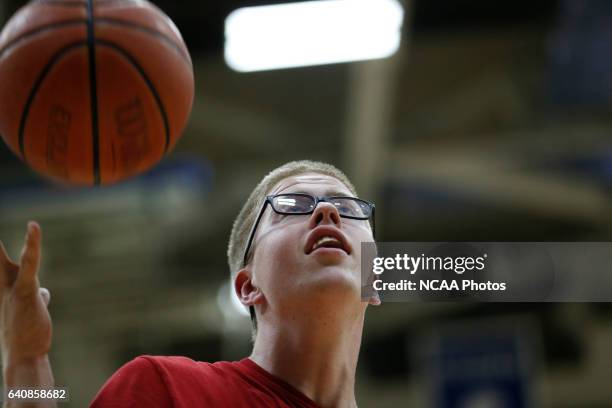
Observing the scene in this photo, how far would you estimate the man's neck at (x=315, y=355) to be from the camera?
10.7 ft

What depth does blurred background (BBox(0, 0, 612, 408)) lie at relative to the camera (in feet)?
34.5

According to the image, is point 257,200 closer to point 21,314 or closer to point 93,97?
point 93,97

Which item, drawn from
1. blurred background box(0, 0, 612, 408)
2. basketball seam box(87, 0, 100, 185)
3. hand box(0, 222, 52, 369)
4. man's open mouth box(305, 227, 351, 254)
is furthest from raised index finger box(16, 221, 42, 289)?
blurred background box(0, 0, 612, 408)

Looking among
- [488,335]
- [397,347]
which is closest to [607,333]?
[397,347]

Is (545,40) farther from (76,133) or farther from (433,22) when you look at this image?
(76,133)

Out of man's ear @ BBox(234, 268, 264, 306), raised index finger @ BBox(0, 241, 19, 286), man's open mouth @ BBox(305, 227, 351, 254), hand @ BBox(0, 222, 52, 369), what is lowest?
hand @ BBox(0, 222, 52, 369)

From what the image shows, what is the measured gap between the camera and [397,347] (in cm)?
1466

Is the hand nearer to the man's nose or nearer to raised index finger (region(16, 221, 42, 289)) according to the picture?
raised index finger (region(16, 221, 42, 289))

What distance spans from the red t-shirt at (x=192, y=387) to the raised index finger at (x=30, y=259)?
382 mm

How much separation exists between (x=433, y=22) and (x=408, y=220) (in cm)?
248

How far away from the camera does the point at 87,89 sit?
324 centimetres

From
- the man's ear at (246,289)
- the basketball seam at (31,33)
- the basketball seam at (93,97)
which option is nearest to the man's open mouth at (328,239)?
the man's ear at (246,289)

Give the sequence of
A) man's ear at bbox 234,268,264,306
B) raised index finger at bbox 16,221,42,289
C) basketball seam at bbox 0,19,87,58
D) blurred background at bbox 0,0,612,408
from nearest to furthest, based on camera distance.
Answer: raised index finger at bbox 16,221,42,289 → basketball seam at bbox 0,19,87,58 → man's ear at bbox 234,268,264,306 → blurred background at bbox 0,0,612,408

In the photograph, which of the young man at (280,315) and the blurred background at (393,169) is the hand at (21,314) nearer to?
the young man at (280,315)
